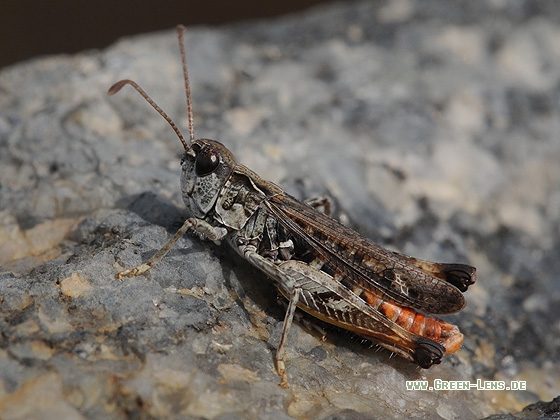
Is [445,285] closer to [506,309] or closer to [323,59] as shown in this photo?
[506,309]

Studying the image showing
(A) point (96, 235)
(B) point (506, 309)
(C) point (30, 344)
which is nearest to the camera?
(C) point (30, 344)

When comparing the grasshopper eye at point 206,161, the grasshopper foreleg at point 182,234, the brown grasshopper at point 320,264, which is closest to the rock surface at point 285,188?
the grasshopper foreleg at point 182,234

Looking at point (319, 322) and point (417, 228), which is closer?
point (319, 322)

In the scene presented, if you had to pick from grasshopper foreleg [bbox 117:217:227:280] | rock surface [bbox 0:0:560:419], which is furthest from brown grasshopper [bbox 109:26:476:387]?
rock surface [bbox 0:0:560:419]

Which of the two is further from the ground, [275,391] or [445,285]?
[445,285]

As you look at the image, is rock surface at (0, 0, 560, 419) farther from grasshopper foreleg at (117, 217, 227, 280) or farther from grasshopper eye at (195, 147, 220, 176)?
grasshopper eye at (195, 147, 220, 176)

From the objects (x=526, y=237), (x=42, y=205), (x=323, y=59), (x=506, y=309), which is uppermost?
(x=323, y=59)

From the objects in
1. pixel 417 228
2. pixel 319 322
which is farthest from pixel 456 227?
pixel 319 322
